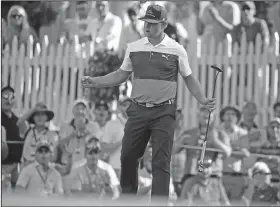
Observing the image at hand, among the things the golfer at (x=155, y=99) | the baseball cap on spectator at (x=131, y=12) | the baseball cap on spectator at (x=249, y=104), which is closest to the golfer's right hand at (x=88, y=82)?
the golfer at (x=155, y=99)

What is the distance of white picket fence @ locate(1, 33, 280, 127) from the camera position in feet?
48.9

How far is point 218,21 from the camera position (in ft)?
50.4

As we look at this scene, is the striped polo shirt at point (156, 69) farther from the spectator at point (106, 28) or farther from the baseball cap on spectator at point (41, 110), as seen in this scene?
the spectator at point (106, 28)

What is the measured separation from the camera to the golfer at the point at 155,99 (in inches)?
337

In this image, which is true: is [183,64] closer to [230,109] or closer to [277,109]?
[230,109]

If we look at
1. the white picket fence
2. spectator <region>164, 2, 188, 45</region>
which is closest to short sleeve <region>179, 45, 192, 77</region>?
the white picket fence

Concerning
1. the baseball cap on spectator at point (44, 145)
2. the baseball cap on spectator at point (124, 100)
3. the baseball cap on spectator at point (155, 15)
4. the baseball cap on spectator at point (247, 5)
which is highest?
the baseball cap on spectator at point (247, 5)

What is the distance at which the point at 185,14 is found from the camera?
1614 cm

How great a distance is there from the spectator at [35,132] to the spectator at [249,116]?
2.72m

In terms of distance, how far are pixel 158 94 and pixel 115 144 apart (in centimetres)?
488

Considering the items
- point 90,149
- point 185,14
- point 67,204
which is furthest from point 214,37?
point 67,204

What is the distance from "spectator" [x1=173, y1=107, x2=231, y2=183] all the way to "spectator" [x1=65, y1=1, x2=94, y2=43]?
3.02m

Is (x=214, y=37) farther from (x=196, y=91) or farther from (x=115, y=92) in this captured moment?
(x=196, y=91)

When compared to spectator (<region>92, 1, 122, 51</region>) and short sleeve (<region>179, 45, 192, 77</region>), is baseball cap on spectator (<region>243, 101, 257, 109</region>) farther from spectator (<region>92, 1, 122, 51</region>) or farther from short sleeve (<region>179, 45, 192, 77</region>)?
short sleeve (<region>179, 45, 192, 77</region>)
